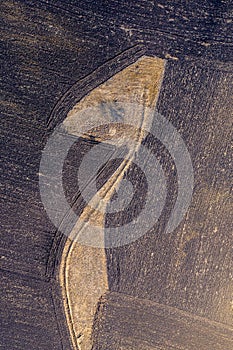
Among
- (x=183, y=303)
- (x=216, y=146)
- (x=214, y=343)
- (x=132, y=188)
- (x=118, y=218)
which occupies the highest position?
(x=216, y=146)

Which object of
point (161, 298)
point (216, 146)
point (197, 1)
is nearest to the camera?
point (197, 1)

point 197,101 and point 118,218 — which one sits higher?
point 197,101

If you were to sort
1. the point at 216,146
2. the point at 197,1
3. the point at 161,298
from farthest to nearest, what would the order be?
the point at 161,298 < the point at 216,146 < the point at 197,1

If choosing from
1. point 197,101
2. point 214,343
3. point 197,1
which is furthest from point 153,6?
point 214,343

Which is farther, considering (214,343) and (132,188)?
(214,343)

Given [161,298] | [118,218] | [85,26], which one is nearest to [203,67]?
[85,26]

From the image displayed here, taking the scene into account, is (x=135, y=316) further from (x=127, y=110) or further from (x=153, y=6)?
(x=153, y=6)

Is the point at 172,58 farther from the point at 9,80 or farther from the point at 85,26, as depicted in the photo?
the point at 9,80
